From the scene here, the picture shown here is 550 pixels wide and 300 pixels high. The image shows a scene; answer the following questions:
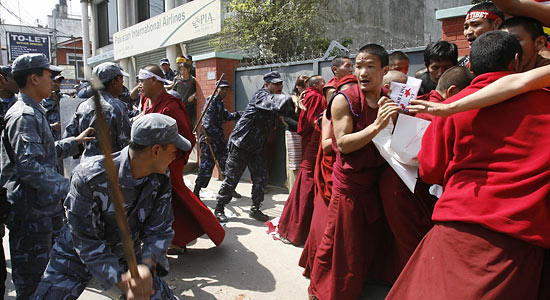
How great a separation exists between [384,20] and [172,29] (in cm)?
648

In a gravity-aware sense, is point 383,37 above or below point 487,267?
above

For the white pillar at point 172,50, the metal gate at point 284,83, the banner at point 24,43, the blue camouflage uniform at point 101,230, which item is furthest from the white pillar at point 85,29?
the blue camouflage uniform at point 101,230

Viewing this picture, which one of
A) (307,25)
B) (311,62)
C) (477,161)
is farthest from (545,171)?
(307,25)

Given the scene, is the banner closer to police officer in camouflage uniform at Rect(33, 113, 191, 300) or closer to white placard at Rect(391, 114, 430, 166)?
police officer in camouflage uniform at Rect(33, 113, 191, 300)

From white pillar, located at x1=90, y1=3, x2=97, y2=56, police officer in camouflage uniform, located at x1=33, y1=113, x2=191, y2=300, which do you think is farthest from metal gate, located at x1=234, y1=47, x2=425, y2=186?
white pillar, located at x1=90, y1=3, x2=97, y2=56

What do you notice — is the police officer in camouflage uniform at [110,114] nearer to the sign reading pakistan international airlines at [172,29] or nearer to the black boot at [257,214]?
the black boot at [257,214]

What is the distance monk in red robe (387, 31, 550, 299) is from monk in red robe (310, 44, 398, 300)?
835 millimetres

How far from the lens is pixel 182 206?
378cm

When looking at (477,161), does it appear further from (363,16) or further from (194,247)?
(363,16)

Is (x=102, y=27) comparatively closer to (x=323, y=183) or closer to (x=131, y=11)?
(x=131, y=11)

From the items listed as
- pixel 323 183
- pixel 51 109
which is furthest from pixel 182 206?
pixel 51 109

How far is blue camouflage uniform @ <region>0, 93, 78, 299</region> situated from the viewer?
266cm

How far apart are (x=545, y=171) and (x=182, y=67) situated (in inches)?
292

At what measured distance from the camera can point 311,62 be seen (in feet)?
20.4
